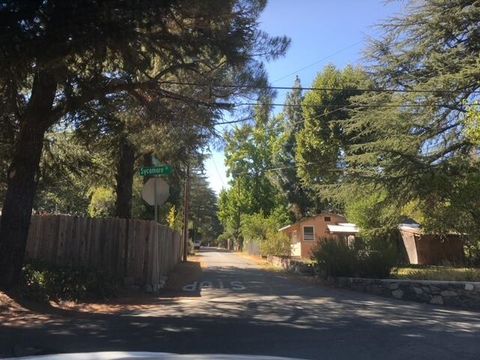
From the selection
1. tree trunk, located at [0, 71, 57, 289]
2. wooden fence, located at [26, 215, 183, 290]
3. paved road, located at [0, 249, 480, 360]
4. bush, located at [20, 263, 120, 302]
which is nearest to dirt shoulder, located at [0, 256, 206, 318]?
bush, located at [20, 263, 120, 302]

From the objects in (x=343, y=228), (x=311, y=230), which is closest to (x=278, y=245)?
(x=343, y=228)

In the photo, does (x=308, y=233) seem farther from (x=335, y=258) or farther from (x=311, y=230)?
(x=335, y=258)

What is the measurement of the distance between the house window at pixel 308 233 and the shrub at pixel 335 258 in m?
26.9

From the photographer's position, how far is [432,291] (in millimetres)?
14844

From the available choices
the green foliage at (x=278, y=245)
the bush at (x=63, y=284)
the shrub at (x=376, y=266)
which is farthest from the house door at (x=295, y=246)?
the bush at (x=63, y=284)

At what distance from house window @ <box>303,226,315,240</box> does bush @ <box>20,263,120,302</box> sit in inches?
1353

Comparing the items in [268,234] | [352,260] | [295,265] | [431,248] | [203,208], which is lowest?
[352,260]

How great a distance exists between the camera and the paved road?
8.14 meters

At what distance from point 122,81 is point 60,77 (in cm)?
297

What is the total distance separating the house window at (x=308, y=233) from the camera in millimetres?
47219

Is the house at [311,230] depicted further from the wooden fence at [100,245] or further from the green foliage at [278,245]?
the wooden fence at [100,245]

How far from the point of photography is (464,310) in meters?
13.6

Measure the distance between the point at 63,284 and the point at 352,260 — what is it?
9474mm

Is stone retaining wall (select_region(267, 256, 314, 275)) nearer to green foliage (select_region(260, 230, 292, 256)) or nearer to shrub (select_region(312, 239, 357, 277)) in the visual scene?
shrub (select_region(312, 239, 357, 277))
